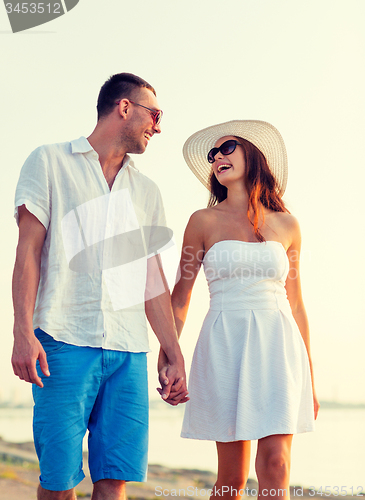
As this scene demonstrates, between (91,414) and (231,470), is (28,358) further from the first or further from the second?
(231,470)

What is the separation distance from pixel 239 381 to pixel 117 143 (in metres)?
1.47

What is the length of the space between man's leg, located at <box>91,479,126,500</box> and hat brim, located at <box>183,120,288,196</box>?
7.00 feet

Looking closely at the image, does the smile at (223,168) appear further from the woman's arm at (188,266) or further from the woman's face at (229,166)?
the woman's arm at (188,266)

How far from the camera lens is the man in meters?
2.20

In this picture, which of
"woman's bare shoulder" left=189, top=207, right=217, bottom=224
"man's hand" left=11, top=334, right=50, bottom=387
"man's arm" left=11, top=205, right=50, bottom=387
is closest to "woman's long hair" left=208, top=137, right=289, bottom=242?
"woman's bare shoulder" left=189, top=207, right=217, bottom=224

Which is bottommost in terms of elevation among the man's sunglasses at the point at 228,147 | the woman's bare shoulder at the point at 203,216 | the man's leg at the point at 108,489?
the man's leg at the point at 108,489

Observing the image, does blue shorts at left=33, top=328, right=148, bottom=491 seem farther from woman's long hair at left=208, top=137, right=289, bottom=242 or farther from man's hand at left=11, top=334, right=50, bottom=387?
woman's long hair at left=208, top=137, right=289, bottom=242

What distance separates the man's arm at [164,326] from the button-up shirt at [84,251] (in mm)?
119

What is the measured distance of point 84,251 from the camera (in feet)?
7.72

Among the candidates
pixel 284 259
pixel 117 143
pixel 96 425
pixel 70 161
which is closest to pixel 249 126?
pixel 284 259

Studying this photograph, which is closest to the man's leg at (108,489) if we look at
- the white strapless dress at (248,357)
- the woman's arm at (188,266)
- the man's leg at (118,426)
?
the man's leg at (118,426)

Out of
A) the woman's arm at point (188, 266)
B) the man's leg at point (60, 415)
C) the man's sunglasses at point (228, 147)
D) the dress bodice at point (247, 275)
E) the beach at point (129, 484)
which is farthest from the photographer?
the beach at point (129, 484)

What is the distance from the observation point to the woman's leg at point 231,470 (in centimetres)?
286

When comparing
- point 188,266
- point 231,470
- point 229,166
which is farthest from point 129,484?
point 229,166
